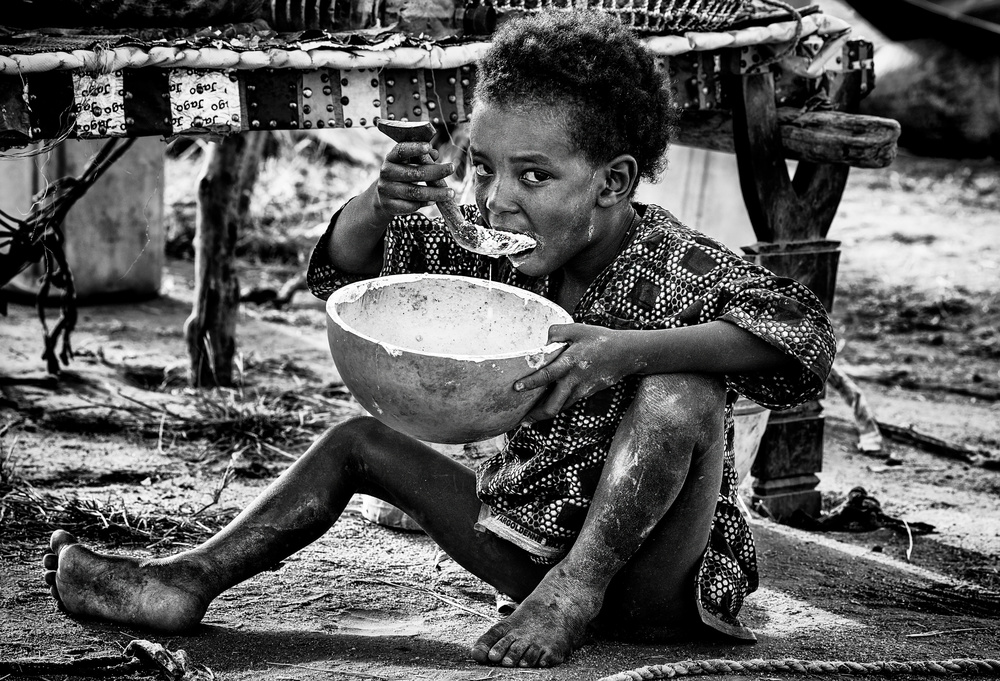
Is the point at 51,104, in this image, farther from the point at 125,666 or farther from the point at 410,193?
the point at 125,666

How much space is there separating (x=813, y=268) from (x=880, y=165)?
A: 33 cm

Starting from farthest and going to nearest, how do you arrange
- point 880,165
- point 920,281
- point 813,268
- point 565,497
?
point 920,281
point 813,268
point 880,165
point 565,497

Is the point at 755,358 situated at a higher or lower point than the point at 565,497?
higher

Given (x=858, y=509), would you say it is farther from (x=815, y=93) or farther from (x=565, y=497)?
(x=565, y=497)

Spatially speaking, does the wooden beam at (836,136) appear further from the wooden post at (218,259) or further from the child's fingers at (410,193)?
the wooden post at (218,259)

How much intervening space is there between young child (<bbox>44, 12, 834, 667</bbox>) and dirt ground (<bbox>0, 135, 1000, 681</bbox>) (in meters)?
0.10

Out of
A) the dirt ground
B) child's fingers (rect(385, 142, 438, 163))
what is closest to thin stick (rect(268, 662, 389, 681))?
the dirt ground

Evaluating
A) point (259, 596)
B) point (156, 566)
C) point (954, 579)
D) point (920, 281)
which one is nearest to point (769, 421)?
point (954, 579)

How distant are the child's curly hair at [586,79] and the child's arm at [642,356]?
0.37 meters

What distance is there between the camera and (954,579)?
2768mm

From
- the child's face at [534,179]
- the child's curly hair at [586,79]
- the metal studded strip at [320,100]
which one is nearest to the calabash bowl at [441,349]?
the child's face at [534,179]

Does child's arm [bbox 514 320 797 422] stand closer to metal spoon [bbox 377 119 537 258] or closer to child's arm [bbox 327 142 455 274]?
metal spoon [bbox 377 119 537 258]

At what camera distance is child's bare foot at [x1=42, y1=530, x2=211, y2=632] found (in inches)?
80.9

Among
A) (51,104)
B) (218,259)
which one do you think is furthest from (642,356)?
(218,259)
